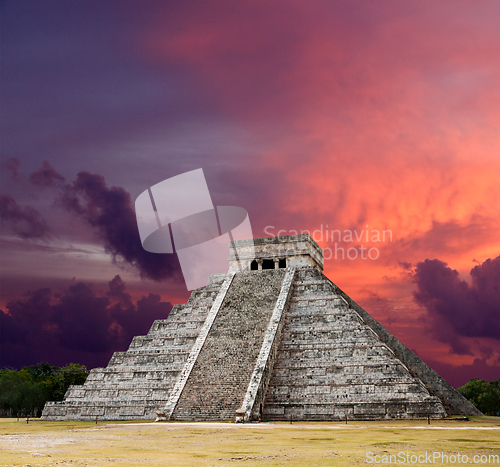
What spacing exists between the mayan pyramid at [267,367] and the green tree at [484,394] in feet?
71.0

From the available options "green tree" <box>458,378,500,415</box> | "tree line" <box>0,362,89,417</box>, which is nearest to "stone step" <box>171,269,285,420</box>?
"tree line" <box>0,362,89,417</box>

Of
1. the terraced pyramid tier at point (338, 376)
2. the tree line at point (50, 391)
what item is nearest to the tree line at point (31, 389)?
the tree line at point (50, 391)

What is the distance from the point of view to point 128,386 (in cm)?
2245

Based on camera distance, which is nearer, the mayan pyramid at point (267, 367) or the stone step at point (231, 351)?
the mayan pyramid at point (267, 367)

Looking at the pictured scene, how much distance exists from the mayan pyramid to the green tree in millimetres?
21646

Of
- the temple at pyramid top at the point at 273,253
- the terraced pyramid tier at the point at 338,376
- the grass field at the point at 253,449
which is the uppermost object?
the temple at pyramid top at the point at 273,253

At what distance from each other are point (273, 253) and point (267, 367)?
9.58m

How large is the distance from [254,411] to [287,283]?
8581 mm

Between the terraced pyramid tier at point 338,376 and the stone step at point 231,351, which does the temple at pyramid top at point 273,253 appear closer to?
the stone step at point 231,351

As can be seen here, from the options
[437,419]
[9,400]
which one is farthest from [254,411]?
[9,400]

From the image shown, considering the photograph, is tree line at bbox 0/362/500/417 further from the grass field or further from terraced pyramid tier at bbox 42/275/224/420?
the grass field

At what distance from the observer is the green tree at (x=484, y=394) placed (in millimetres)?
40719

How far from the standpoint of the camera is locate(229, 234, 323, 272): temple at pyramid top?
29.1 metres

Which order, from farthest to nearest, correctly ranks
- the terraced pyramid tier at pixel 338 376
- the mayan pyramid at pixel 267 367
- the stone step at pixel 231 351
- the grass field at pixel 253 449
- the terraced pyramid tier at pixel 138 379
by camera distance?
the terraced pyramid tier at pixel 138 379 < the stone step at pixel 231 351 < the mayan pyramid at pixel 267 367 < the terraced pyramid tier at pixel 338 376 < the grass field at pixel 253 449
